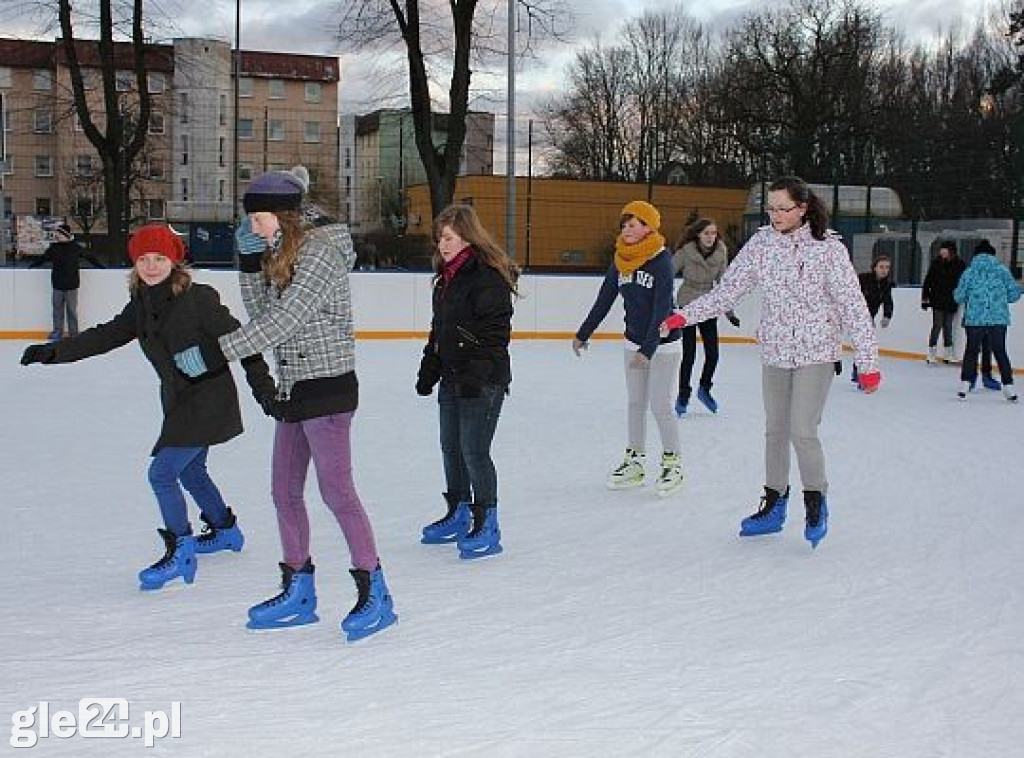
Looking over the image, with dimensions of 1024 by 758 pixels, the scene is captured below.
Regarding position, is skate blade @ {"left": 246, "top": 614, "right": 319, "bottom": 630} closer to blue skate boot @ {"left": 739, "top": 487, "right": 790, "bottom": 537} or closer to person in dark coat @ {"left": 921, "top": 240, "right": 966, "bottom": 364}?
blue skate boot @ {"left": 739, "top": 487, "right": 790, "bottom": 537}

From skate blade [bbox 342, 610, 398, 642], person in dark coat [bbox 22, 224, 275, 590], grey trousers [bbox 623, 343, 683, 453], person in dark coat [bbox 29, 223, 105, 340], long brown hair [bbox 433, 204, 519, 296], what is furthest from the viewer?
person in dark coat [bbox 29, 223, 105, 340]

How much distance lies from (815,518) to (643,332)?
47.1 inches

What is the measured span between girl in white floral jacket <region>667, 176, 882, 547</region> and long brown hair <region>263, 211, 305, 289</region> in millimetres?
1876

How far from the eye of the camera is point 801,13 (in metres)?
Answer: 37.3

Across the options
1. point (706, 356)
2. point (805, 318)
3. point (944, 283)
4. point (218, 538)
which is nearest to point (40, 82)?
point (944, 283)

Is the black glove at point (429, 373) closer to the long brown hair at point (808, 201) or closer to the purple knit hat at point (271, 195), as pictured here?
the purple knit hat at point (271, 195)

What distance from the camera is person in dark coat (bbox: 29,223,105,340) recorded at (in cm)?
1332

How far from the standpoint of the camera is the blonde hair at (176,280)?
148 inches

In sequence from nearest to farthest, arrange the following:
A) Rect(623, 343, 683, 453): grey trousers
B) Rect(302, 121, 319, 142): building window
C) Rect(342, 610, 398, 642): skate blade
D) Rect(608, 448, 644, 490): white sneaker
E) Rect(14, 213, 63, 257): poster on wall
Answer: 1. Rect(342, 610, 398, 642): skate blade
2. Rect(623, 343, 683, 453): grey trousers
3. Rect(608, 448, 644, 490): white sneaker
4. Rect(14, 213, 63, 257): poster on wall
5. Rect(302, 121, 319, 142): building window

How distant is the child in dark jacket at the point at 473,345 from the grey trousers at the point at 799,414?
1026mm

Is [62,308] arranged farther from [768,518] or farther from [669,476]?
[768,518]

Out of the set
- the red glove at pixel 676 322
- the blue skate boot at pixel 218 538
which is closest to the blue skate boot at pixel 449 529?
the blue skate boot at pixel 218 538

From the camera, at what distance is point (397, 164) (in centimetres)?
2581

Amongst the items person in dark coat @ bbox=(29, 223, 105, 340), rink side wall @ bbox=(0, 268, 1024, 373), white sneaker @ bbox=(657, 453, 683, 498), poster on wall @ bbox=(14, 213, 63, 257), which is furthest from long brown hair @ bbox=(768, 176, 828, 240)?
poster on wall @ bbox=(14, 213, 63, 257)
